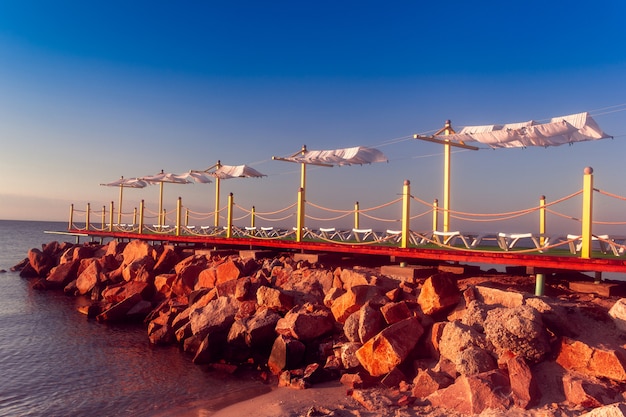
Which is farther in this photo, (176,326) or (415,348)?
(176,326)

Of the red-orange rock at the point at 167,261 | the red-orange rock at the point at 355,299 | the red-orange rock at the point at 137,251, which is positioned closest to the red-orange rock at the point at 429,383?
the red-orange rock at the point at 355,299

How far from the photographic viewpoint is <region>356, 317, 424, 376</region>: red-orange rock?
7.05 m

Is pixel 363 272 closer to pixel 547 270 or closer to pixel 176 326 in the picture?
pixel 547 270

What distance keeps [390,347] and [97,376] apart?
589 cm

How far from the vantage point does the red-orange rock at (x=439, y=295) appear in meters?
7.80

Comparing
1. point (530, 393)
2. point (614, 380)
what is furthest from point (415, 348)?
point (614, 380)

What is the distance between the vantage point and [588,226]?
768 cm

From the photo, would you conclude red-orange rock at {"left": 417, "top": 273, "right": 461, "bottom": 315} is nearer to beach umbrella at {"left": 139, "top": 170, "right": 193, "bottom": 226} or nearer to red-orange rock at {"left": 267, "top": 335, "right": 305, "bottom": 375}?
red-orange rock at {"left": 267, "top": 335, "right": 305, "bottom": 375}

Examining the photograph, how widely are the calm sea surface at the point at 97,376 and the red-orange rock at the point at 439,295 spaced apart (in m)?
3.20

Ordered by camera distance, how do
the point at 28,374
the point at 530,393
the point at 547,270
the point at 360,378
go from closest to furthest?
the point at 530,393, the point at 360,378, the point at 547,270, the point at 28,374

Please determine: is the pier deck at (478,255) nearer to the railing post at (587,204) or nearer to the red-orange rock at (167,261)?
the railing post at (587,204)

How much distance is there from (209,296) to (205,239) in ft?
21.0

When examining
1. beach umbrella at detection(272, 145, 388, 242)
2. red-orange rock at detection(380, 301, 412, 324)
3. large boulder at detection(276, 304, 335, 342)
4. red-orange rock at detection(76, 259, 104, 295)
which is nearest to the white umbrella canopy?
beach umbrella at detection(272, 145, 388, 242)

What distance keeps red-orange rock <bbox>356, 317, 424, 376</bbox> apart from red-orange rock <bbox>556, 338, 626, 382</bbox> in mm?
2038
